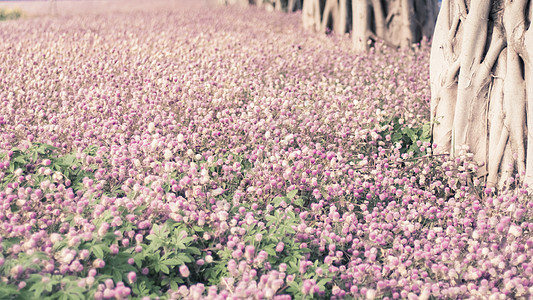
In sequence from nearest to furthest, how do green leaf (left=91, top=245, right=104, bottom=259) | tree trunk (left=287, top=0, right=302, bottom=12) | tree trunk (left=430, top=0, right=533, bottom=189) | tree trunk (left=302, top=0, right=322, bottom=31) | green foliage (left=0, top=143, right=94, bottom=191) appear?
1. green leaf (left=91, top=245, right=104, bottom=259)
2. green foliage (left=0, top=143, right=94, bottom=191)
3. tree trunk (left=430, top=0, right=533, bottom=189)
4. tree trunk (left=302, top=0, right=322, bottom=31)
5. tree trunk (left=287, top=0, right=302, bottom=12)

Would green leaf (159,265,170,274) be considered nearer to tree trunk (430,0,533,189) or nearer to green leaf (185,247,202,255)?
green leaf (185,247,202,255)

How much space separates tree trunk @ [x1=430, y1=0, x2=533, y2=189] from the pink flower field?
277 mm

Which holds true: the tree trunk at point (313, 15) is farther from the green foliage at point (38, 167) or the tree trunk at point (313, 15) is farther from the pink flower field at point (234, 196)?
the green foliage at point (38, 167)

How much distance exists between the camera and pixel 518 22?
4.71 m

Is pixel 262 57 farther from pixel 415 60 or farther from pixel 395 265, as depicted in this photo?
pixel 395 265

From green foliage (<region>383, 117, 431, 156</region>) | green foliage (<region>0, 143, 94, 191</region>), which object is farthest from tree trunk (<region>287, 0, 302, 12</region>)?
green foliage (<region>0, 143, 94, 191</region>)

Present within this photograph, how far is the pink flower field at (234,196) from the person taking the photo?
321cm

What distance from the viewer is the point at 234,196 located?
3.99 meters

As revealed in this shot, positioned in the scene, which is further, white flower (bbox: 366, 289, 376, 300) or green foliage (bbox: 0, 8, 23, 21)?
green foliage (bbox: 0, 8, 23, 21)

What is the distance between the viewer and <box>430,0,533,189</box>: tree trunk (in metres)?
4.73

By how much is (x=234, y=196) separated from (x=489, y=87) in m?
2.81

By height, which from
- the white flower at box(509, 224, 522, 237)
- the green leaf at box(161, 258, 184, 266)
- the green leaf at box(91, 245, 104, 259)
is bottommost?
the white flower at box(509, 224, 522, 237)

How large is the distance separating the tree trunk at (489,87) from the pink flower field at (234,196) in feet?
0.91

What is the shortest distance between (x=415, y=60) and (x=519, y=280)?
657 cm
